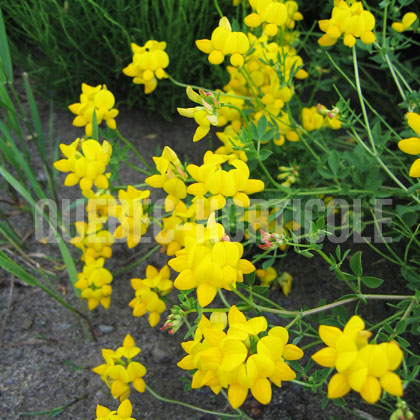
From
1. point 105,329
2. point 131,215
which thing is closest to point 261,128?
point 131,215

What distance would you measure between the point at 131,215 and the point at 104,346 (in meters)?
0.53

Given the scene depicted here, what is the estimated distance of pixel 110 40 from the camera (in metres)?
2.34

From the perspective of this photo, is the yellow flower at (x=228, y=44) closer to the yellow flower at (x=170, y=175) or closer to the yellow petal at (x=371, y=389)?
the yellow flower at (x=170, y=175)

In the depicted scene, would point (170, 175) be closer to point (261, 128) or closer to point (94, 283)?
point (261, 128)

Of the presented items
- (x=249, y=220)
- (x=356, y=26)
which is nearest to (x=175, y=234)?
(x=249, y=220)

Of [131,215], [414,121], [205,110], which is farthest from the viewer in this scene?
[131,215]

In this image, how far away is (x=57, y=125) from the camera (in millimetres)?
2676

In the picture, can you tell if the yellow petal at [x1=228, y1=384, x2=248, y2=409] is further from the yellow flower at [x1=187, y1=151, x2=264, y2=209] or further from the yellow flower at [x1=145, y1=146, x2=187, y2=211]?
the yellow flower at [x1=145, y1=146, x2=187, y2=211]

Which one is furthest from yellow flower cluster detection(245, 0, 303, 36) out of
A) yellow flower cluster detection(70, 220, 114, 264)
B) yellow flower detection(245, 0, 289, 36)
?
yellow flower cluster detection(70, 220, 114, 264)

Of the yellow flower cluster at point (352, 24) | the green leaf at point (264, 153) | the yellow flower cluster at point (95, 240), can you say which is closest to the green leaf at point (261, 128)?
the green leaf at point (264, 153)

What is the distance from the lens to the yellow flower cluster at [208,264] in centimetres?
111

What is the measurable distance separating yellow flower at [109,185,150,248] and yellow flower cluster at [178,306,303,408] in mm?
557

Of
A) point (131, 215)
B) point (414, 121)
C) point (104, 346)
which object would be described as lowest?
point (104, 346)

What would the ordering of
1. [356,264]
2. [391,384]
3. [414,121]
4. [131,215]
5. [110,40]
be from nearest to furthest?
[391,384] → [414,121] → [356,264] → [131,215] → [110,40]
